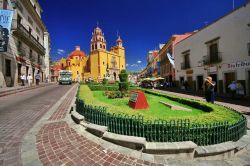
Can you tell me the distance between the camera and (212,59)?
19.9 m

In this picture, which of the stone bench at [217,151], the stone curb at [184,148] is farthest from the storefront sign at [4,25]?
the stone bench at [217,151]

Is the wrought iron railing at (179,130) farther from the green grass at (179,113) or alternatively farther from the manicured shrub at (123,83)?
the manicured shrub at (123,83)

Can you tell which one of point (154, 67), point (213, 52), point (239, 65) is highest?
point (154, 67)

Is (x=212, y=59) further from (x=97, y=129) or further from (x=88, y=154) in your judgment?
(x=88, y=154)

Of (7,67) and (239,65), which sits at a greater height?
(7,67)

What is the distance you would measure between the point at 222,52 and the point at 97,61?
58195 millimetres

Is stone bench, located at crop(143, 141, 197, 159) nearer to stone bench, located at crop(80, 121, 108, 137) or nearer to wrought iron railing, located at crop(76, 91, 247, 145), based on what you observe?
wrought iron railing, located at crop(76, 91, 247, 145)

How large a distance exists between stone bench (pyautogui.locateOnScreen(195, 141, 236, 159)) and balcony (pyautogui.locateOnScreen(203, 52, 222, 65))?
56.5 ft

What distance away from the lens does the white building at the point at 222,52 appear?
15.4m

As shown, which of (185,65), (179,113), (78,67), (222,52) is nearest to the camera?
(179,113)

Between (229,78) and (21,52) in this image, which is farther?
(21,52)

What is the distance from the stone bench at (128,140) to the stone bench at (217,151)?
4.11 ft

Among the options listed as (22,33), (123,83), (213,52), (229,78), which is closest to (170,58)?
(213,52)

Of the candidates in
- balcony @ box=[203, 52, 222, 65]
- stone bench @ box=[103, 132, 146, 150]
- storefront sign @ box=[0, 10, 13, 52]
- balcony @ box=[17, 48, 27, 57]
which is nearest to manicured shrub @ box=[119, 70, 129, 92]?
balcony @ box=[203, 52, 222, 65]
